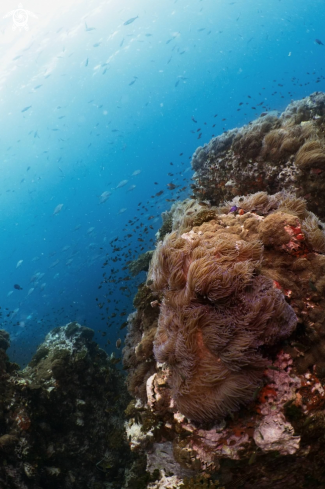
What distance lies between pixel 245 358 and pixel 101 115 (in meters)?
112

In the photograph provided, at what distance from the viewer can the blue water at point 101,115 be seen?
3878cm

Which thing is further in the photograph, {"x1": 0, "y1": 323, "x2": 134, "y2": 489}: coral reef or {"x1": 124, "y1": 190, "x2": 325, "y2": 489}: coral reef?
{"x1": 0, "y1": 323, "x2": 134, "y2": 489}: coral reef

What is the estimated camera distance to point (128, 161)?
11638cm

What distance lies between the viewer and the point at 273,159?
6375 mm

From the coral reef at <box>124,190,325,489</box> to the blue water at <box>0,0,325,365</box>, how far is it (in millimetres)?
16986

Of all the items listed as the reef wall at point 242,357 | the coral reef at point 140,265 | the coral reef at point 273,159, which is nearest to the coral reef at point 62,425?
the reef wall at point 242,357

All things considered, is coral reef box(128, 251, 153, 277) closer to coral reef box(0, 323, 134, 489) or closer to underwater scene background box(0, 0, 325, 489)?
underwater scene background box(0, 0, 325, 489)

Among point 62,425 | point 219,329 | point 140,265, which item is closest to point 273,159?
point 219,329

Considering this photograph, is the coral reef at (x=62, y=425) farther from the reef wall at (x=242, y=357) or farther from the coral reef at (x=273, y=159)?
the coral reef at (x=273, y=159)

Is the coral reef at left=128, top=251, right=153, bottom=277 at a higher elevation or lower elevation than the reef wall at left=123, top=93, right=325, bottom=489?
lower

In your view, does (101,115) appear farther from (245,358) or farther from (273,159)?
(245,358)

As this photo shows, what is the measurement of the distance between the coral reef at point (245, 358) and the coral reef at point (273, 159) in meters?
2.43

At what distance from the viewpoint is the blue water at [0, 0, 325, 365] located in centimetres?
3878

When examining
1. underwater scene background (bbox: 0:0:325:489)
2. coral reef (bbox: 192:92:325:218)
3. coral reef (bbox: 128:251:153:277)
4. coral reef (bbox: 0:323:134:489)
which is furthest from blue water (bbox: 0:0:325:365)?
coral reef (bbox: 192:92:325:218)
